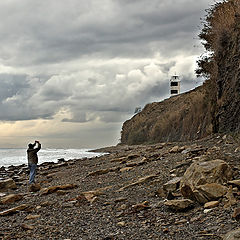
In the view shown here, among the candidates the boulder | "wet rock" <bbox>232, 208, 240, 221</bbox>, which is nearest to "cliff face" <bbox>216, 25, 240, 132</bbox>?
the boulder

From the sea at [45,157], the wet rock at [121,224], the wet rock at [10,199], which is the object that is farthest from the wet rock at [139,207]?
the sea at [45,157]

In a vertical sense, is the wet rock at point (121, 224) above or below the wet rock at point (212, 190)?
below

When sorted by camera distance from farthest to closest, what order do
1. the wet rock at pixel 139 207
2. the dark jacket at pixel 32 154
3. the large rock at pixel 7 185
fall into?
the dark jacket at pixel 32 154
the large rock at pixel 7 185
the wet rock at pixel 139 207

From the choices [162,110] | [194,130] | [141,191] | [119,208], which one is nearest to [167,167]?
[141,191]

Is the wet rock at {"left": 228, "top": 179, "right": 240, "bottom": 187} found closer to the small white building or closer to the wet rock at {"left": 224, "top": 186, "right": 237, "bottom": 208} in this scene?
the wet rock at {"left": 224, "top": 186, "right": 237, "bottom": 208}

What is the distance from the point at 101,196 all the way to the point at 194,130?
79.9 feet

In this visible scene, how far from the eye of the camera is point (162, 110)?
5891 centimetres

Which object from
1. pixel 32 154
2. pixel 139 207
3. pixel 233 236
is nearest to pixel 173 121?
pixel 32 154

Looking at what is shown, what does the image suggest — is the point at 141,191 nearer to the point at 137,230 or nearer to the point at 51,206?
the point at 51,206

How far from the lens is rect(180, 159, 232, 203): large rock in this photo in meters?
7.34

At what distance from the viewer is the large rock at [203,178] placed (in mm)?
7344

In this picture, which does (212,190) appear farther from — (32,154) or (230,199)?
(32,154)

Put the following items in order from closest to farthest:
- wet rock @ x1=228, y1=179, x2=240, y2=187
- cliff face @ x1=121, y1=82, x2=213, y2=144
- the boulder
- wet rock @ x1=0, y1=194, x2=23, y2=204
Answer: the boulder → wet rock @ x1=228, y1=179, x2=240, y2=187 → wet rock @ x1=0, y1=194, x2=23, y2=204 → cliff face @ x1=121, y1=82, x2=213, y2=144

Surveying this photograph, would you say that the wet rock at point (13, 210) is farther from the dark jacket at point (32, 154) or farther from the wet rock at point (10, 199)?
the dark jacket at point (32, 154)
